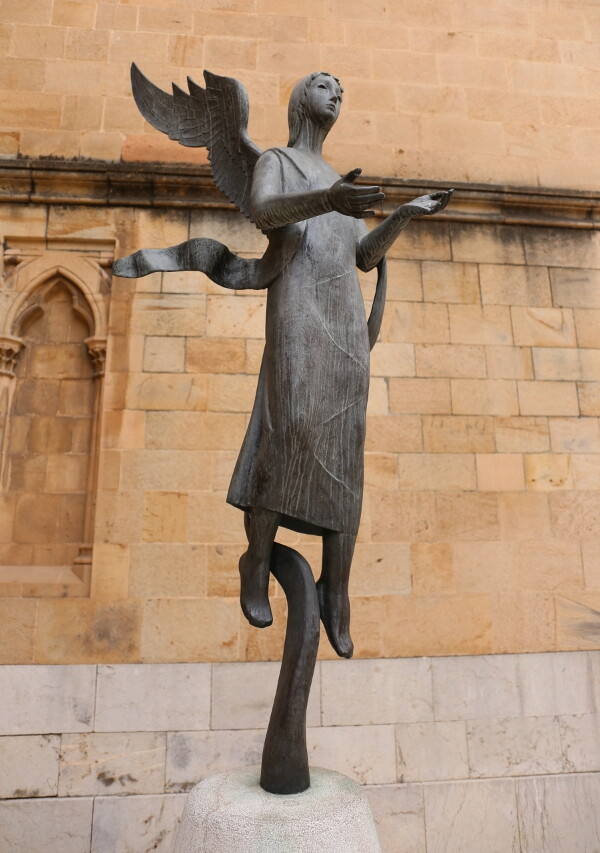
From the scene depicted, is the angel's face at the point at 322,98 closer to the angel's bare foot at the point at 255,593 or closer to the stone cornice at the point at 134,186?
the angel's bare foot at the point at 255,593

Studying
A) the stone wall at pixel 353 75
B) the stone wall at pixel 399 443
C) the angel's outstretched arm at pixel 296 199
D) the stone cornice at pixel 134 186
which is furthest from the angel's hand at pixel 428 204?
the stone wall at pixel 353 75

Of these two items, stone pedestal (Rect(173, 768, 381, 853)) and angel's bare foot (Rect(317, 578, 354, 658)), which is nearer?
stone pedestal (Rect(173, 768, 381, 853))

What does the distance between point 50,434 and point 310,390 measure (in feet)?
9.88

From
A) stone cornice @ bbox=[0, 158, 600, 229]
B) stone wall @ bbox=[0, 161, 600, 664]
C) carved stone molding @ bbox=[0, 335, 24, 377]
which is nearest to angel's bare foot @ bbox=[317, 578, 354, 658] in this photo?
stone wall @ bbox=[0, 161, 600, 664]

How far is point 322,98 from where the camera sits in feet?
7.50

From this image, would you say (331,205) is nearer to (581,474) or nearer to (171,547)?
(171,547)

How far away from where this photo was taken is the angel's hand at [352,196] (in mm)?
1738

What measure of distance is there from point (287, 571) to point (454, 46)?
5055 mm

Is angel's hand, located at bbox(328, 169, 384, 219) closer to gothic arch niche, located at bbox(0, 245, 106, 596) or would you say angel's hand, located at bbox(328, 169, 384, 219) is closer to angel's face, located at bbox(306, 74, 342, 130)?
angel's face, located at bbox(306, 74, 342, 130)

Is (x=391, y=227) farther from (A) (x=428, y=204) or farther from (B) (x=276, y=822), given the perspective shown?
(B) (x=276, y=822)

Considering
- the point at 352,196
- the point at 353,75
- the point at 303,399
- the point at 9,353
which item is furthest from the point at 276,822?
the point at 353,75

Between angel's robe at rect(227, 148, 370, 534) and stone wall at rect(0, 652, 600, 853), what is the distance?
7.72 ft

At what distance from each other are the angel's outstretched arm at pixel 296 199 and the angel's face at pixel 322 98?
0.86 feet

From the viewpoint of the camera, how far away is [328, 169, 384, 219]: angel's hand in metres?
1.74
